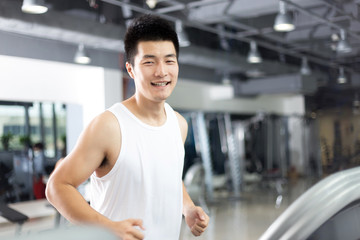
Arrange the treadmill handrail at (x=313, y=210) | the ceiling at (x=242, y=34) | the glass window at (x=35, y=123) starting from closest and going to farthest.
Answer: the treadmill handrail at (x=313, y=210) < the glass window at (x=35, y=123) < the ceiling at (x=242, y=34)

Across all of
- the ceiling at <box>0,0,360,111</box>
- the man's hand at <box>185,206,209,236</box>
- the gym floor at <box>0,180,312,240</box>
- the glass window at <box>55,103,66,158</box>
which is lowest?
the gym floor at <box>0,180,312,240</box>

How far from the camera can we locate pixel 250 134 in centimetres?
864

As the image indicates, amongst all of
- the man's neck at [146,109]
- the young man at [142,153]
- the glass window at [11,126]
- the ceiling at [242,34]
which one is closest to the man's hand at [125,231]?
the young man at [142,153]

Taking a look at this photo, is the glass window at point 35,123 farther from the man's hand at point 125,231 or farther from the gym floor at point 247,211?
the gym floor at point 247,211

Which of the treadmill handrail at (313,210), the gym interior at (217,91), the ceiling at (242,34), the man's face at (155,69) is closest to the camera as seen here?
the treadmill handrail at (313,210)

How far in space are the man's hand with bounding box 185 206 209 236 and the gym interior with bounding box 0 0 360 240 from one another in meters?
0.45

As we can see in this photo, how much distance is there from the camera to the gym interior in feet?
8.82

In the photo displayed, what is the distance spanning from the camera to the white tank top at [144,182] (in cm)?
143

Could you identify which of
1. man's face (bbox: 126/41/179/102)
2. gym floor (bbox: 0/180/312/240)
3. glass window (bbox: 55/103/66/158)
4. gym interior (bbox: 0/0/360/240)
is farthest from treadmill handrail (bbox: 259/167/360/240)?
gym floor (bbox: 0/180/312/240)

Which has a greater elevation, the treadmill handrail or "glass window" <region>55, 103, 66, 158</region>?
"glass window" <region>55, 103, 66, 158</region>

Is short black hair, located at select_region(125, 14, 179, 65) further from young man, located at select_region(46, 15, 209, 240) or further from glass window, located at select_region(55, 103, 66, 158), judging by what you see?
glass window, located at select_region(55, 103, 66, 158)

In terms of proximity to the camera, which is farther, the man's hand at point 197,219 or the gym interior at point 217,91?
the gym interior at point 217,91

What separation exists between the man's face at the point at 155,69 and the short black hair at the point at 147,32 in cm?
2

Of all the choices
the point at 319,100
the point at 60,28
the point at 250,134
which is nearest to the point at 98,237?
the point at 60,28
